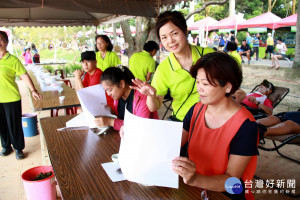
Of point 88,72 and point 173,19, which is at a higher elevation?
point 173,19

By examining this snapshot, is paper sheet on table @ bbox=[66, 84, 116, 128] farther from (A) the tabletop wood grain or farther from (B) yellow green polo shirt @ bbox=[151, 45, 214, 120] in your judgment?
(A) the tabletop wood grain

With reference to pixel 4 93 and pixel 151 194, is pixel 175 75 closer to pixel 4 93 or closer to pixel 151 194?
pixel 151 194

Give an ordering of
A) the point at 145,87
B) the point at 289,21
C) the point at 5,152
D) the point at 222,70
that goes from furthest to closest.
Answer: the point at 289,21, the point at 5,152, the point at 145,87, the point at 222,70

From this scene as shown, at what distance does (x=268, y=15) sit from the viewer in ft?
44.9

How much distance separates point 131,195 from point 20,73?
2.51 meters

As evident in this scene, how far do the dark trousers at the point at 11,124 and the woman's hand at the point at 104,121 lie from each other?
1.84 m

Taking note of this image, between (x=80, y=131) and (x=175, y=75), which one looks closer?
(x=175, y=75)

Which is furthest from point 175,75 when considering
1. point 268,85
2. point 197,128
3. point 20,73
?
point 268,85

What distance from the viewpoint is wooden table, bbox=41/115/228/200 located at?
3.33 feet

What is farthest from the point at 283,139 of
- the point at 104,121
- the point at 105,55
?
the point at 105,55

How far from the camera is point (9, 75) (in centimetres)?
289

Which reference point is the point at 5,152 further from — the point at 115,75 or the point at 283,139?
the point at 283,139

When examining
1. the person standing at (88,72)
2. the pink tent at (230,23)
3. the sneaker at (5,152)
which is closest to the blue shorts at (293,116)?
the person standing at (88,72)

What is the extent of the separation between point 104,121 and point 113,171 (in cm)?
59
